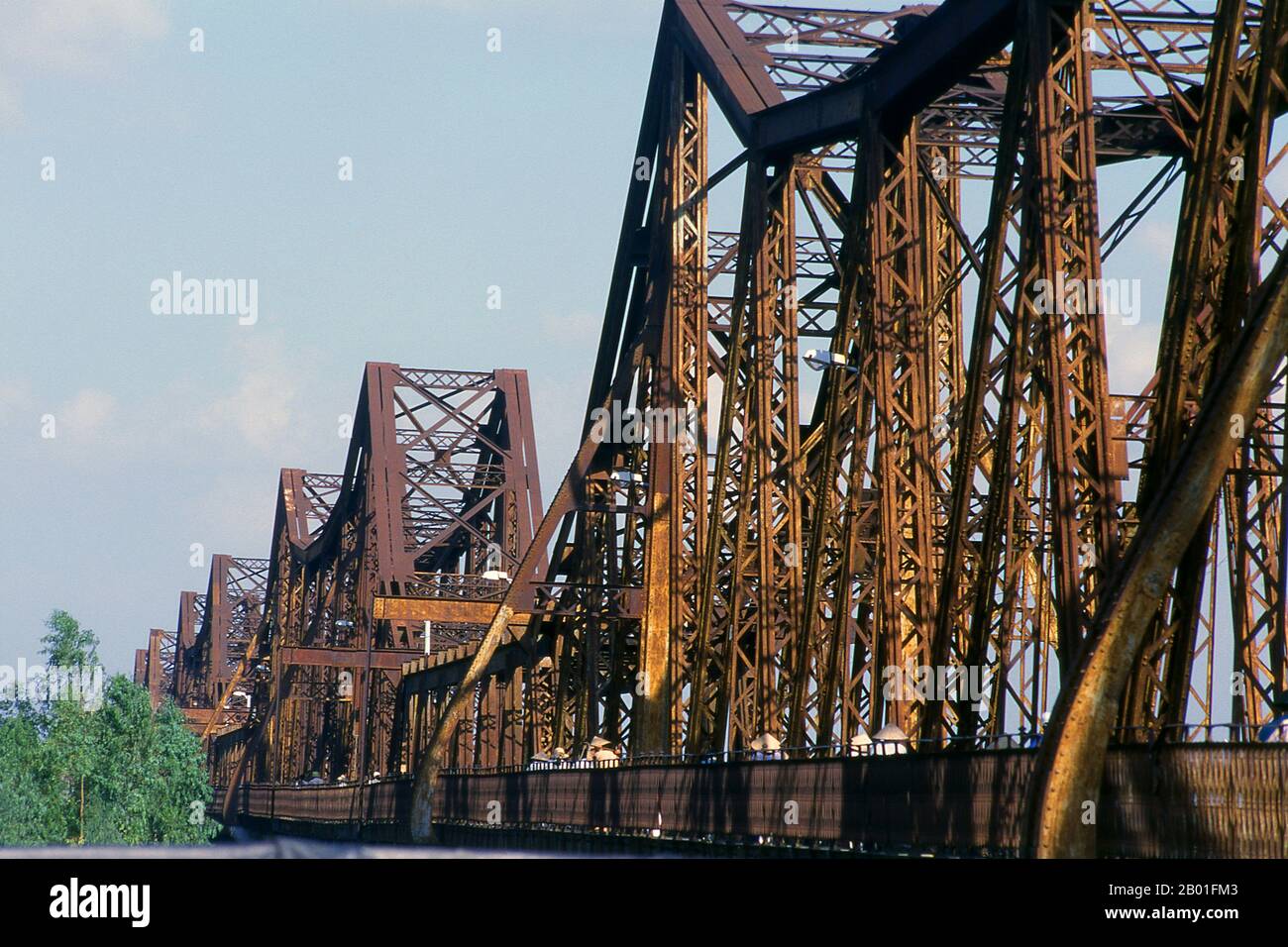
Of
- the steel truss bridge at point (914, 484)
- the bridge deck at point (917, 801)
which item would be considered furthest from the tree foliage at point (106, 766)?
the bridge deck at point (917, 801)

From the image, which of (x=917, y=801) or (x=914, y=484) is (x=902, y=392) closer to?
(x=914, y=484)

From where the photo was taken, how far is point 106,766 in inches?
2562

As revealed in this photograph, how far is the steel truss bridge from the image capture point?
15.8 metres

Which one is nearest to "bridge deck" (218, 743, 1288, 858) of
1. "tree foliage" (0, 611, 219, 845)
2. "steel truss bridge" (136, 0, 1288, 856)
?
"steel truss bridge" (136, 0, 1288, 856)

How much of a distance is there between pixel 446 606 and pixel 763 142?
20896mm

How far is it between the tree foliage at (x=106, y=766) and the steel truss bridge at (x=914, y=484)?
526 inches

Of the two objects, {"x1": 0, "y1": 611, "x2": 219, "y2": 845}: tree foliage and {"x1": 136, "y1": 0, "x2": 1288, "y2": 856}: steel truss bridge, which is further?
{"x1": 0, "y1": 611, "x2": 219, "y2": 845}: tree foliage

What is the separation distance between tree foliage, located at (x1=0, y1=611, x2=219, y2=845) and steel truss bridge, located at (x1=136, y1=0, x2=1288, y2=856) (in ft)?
43.8

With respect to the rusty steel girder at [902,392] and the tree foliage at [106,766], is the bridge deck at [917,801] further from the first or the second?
the tree foliage at [106,766]

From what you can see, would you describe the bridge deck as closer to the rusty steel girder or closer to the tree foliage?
the rusty steel girder

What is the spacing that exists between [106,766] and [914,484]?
152ft

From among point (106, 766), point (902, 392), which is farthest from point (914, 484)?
point (106, 766)

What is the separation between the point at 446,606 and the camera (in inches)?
1950
